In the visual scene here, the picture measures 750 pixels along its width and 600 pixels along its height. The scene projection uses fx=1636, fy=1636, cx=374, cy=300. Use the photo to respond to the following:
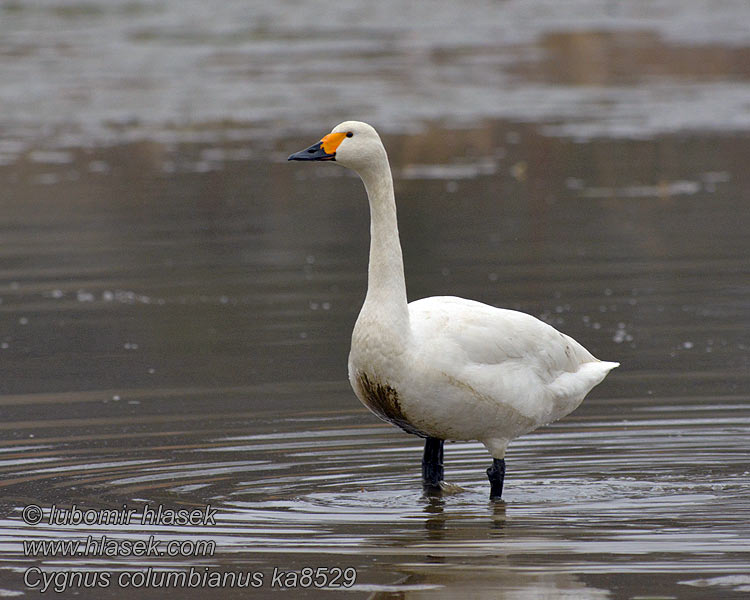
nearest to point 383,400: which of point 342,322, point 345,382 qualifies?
point 345,382

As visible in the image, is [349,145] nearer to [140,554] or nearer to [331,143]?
[331,143]

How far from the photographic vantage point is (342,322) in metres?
13.3

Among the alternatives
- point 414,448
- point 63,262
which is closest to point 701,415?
point 414,448

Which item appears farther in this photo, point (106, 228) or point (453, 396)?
point (106, 228)

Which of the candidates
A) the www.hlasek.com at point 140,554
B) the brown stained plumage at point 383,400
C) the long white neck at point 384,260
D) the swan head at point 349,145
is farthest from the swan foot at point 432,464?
the swan head at point 349,145

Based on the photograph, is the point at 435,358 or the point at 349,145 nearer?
the point at 435,358

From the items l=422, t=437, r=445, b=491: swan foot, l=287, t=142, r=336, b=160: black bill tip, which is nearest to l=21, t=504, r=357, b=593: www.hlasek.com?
l=422, t=437, r=445, b=491: swan foot

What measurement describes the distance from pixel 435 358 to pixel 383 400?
356mm

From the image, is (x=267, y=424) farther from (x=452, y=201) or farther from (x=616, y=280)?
(x=452, y=201)

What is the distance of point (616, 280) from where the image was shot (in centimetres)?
1475

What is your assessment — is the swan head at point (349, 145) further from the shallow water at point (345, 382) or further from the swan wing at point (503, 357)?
the shallow water at point (345, 382)

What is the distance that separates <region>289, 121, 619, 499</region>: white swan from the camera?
8.20 m

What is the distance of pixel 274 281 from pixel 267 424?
5.24 metres

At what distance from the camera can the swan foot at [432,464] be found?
8.84 metres
